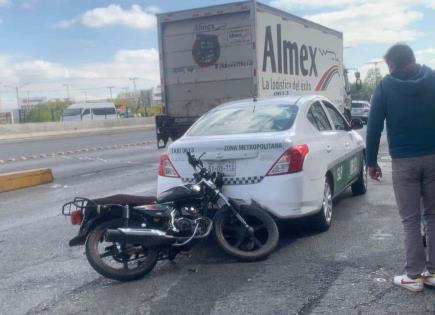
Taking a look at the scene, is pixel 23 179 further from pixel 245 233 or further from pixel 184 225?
pixel 245 233

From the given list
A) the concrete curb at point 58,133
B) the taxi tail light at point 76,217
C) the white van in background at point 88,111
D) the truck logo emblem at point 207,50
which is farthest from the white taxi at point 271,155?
the white van in background at point 88,111

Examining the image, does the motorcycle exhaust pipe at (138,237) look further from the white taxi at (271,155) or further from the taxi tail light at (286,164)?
the taxi tail light at (286,164)

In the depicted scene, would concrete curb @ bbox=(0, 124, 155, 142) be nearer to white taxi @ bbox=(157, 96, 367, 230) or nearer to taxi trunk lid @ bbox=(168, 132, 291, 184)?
white taxi @ bbox=(157, 96, 367, 230)

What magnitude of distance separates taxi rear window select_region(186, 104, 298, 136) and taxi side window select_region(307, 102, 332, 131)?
0.93 feet

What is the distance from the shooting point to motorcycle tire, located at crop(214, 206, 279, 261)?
Answer: 18.1ft

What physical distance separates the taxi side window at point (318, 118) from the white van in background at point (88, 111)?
140 ft

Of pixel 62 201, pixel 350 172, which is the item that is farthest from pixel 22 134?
pixel 350 172

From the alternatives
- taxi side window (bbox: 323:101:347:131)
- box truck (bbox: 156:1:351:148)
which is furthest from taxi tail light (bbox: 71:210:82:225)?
box truck (bbox: 156:1:351:148)

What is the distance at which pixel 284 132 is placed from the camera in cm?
614

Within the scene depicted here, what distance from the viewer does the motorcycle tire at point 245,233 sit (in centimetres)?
552

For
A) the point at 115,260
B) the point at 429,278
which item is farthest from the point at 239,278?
the point at 429,278

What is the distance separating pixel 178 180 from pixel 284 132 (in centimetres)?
121

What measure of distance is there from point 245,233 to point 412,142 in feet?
5.96

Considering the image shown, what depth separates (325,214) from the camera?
652 cm
